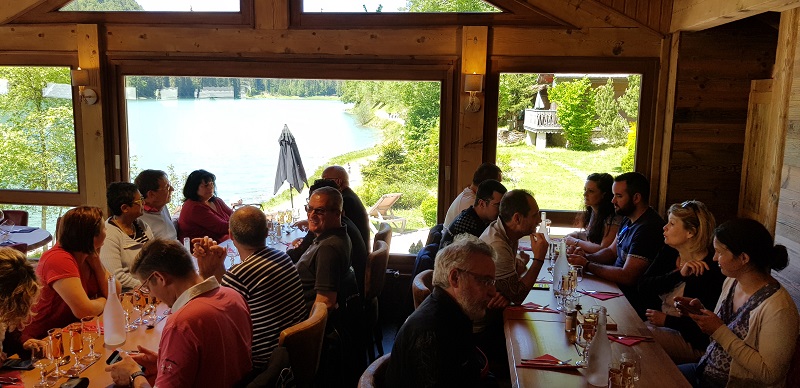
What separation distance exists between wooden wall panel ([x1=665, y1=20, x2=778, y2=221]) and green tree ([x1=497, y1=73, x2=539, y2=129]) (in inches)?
50.0

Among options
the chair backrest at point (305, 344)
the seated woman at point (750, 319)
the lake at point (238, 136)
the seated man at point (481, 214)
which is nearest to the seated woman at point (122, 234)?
the chair backrest at point (305, 344)

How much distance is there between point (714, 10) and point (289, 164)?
392cm

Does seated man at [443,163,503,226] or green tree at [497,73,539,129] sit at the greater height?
green tree at [497,73,539,129]

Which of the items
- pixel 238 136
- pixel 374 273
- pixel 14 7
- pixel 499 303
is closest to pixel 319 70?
pixel 238 136

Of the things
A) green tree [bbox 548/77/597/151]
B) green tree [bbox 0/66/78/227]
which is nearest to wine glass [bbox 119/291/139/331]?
green tree [bbox 0/66/78/227]

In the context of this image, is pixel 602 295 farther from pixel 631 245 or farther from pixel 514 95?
pixel 514 95

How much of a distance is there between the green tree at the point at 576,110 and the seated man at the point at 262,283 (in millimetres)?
3679

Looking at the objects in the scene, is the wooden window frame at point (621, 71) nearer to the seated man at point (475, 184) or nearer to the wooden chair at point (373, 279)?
the seated man at point (475, 184)

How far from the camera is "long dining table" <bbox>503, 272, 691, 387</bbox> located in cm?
271

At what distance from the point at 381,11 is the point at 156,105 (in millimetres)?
2440

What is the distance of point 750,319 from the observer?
9.65ft

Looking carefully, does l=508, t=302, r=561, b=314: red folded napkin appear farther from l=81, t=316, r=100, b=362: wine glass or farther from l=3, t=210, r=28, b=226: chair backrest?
l=3, t=210, r=28, b=226: chair backrest

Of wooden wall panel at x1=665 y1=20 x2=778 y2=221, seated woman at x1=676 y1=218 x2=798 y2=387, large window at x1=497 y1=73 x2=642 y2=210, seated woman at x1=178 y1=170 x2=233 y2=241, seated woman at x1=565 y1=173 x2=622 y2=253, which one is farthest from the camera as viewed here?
large window at x1=497 y1=73 x2=642 y2=210

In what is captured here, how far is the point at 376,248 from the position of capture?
4738 millimetres
